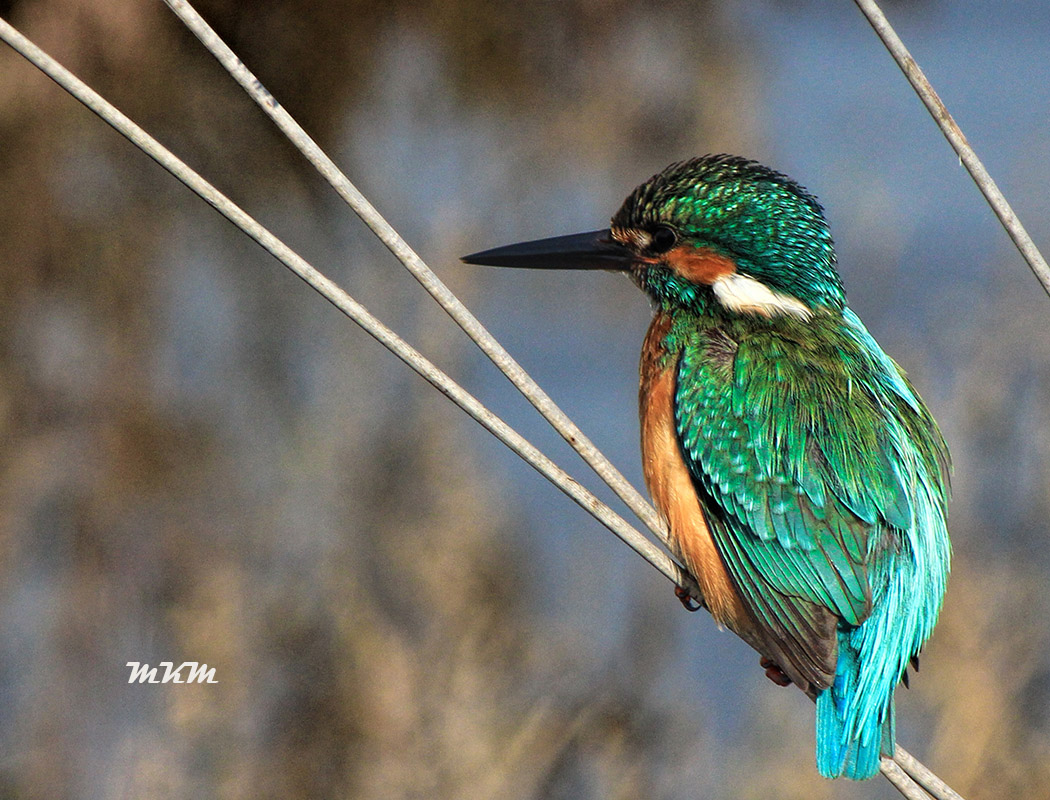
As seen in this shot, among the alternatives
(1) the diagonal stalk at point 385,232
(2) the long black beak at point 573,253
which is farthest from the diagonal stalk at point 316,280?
(2) the long black beak at point 573,253

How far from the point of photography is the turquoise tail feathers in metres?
1.72

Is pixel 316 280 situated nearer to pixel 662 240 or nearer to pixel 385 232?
pixel 385 232

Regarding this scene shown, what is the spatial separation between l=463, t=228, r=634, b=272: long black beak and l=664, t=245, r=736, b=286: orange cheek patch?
0.39ft

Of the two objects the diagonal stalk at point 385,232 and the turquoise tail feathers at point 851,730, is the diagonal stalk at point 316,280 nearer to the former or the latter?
the diagonal stalk at point 385,232

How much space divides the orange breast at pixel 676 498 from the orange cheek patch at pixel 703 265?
14 cm

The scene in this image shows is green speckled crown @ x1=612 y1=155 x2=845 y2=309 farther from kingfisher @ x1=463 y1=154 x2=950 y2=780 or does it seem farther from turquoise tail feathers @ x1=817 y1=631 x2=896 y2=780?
turquoise tail feathers @ x1=817 y1=631 x2=896 y2=780

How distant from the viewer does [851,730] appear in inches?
69.0

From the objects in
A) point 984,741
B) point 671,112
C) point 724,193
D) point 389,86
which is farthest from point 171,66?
point 984,741

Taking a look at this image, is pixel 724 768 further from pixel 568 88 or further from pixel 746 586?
pixel 568 88

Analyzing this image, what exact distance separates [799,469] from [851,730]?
408 millimetres

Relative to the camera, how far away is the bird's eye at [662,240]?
7.20ft

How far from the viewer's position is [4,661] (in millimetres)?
3453
